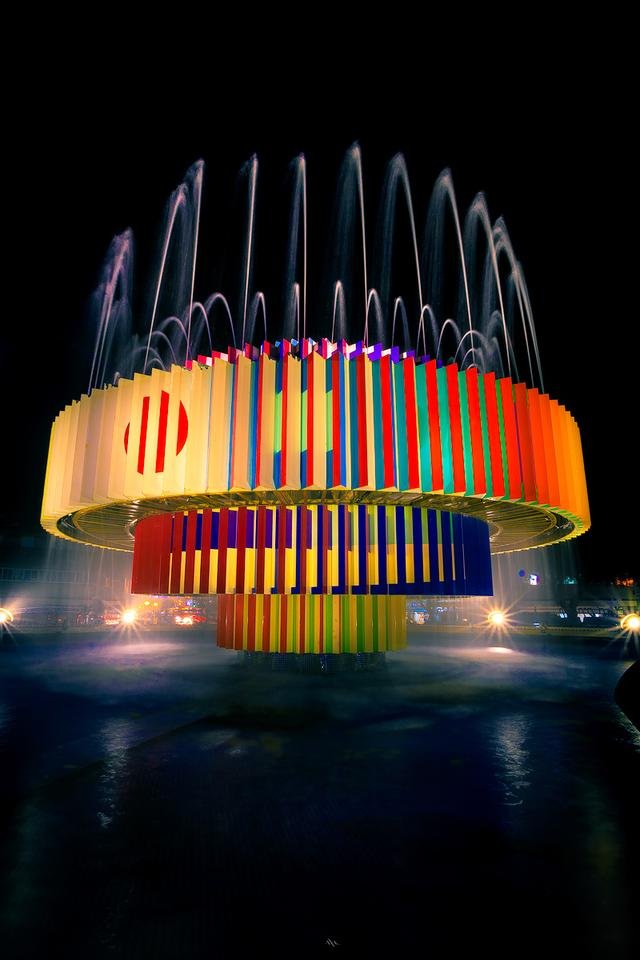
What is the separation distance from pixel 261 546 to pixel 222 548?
1.37m

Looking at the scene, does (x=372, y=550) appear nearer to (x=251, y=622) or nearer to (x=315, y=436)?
(x=315, y=436)

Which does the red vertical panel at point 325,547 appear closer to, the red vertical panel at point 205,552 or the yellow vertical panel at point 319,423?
the yellow vertical panel at point 319,423

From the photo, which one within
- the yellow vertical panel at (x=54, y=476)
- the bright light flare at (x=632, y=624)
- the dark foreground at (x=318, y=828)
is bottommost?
the dark foreground at (x=318, y=828)

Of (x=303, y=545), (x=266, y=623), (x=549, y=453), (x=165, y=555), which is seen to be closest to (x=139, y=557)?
(x=165, y=555)

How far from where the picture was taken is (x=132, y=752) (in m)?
7.88

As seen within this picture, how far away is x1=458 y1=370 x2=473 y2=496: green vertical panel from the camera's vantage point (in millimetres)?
12961

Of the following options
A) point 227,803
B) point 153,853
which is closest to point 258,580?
point 227,803

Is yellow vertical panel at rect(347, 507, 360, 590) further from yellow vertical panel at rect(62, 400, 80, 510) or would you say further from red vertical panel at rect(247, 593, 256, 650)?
yellow vertical panel at rect(62, 400, 80, 510)

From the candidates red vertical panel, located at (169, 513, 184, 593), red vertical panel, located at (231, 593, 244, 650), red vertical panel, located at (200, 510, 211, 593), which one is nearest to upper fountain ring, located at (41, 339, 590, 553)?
red vertical panel, located at (200, 510, 211, 593)

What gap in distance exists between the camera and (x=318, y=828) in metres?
5.22

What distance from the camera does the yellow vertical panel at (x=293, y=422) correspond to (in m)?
12.3

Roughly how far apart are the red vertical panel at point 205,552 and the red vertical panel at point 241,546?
40.6 inches

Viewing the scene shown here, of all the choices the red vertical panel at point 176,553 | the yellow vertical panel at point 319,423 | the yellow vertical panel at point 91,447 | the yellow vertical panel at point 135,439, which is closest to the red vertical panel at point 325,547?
the yellow vertical panel at point 319,423

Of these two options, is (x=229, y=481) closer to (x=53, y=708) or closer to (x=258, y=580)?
(x=258, y=580)
